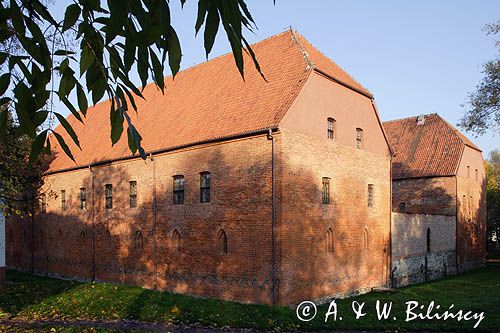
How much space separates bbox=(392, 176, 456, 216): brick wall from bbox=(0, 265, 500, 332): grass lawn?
10.2 meters

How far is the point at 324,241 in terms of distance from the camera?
59.8 ft

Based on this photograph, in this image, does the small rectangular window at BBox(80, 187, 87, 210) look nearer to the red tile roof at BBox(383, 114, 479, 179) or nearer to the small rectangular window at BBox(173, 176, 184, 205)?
the small rectangular window at BBox(173, 176, 184, 205)

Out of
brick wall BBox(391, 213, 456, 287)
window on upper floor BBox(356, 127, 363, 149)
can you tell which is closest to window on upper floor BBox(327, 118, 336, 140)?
window on upper floor BBox(356, 127, 363, 149)

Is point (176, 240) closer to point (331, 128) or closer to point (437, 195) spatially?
point (331, 128)

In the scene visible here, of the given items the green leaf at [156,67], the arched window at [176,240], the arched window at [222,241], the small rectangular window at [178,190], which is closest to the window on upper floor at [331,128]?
the arched window at [222,241]

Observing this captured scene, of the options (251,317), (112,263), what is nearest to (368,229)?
(251,317)

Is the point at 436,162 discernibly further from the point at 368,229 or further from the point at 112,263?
the point at 112,263

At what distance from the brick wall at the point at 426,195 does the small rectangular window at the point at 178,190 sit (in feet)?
57.3

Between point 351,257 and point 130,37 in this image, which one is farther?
point 351,257

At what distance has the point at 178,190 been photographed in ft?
65.6

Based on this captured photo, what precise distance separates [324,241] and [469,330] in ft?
20.7

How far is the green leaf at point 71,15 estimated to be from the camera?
2633 mm

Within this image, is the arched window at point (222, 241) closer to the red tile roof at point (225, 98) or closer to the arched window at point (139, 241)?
the red tile roof at point (225, 98)

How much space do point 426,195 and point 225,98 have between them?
1790 centimetres
